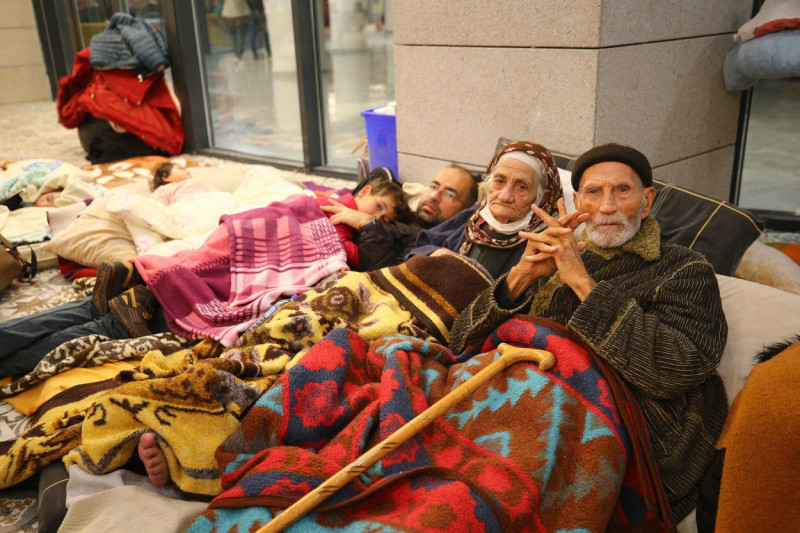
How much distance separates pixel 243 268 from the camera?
2.84m

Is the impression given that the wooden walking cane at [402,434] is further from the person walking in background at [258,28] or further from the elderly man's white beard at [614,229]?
the person walking in background at [258,28]

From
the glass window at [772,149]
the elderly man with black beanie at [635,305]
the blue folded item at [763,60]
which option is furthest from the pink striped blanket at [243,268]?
the glass window at [772,149]

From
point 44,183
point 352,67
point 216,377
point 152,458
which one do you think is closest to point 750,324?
point 216,377

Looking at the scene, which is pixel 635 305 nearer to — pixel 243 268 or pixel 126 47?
pixel 243 268

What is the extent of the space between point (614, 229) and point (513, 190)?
54cm

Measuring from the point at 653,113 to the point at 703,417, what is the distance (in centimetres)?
175

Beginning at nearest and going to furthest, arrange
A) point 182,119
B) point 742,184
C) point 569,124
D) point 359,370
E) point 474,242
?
point 359,370 → point 474,242 → point 569,124 → point 742,184 → point 182,119

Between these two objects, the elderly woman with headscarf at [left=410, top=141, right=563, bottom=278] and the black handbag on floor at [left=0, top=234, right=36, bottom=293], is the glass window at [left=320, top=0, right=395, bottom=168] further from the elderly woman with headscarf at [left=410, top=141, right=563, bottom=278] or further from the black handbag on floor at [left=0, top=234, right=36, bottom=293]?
the elderly woman with headscarf at [left=410, top=141, right=563, bottom=278]

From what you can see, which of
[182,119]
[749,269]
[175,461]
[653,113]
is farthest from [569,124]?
[182,119]

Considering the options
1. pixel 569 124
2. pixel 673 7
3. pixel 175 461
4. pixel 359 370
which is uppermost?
pixel 673 7

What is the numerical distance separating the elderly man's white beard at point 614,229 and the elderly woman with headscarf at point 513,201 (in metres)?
0.46

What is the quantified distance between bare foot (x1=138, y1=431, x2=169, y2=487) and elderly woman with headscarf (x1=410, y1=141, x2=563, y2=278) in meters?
1.24

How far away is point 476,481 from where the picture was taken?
1.54 meters

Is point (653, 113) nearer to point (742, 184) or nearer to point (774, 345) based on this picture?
point (742, 184)
